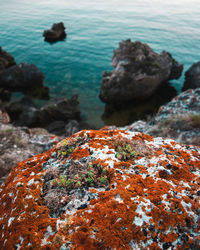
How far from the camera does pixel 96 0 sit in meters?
86.0

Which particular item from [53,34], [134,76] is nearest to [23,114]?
[134,76]

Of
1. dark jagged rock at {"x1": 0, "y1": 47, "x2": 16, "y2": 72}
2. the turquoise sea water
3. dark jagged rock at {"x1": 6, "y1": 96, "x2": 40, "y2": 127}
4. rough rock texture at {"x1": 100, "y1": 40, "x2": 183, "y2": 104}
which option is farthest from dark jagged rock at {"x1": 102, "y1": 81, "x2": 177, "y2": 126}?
dark jagged rock at {"x1": 0, "y1": 47, "x2": 16, "y2": 72}

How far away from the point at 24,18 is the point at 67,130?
52740 millimetres

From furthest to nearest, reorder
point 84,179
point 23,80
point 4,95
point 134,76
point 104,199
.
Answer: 1. point 23,80
2. point 4,95
3. point 134,76
4. point 84,179
5. point 104,199

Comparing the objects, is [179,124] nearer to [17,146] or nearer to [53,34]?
[17,146]

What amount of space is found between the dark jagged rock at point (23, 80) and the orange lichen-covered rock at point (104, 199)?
2057 centimetres

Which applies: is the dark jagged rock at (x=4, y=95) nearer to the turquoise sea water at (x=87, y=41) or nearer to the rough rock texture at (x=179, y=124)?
the turquoise sea water at (x=87, y=41)

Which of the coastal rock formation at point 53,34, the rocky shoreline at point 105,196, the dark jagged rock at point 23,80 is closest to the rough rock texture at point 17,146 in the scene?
the rocky shoreline at point 105,196

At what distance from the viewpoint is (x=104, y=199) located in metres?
2.98

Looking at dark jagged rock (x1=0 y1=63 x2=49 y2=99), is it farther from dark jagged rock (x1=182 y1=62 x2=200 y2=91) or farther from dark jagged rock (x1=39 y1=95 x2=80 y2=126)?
dark jagged rock (x1=182 y1=62 x2=200 y2=91)

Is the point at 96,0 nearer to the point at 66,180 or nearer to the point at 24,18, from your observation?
the point at 24,18

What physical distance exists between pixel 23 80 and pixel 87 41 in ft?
68.8

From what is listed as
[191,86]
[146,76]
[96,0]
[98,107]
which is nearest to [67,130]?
[98,107]

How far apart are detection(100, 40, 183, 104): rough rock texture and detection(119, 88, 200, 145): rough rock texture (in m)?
8.81
